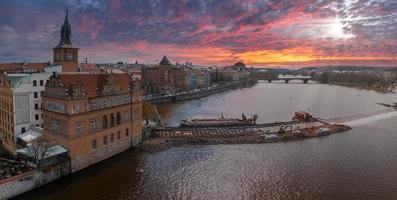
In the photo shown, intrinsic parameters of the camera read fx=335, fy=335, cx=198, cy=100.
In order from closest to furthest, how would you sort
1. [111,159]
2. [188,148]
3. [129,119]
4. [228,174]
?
[228,174]
[111,159]
[129,119]
[188,148]

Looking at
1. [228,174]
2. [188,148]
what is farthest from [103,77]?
[228,174]

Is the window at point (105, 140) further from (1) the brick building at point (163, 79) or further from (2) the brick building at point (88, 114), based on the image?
(1) the brick building at point (163, 79)

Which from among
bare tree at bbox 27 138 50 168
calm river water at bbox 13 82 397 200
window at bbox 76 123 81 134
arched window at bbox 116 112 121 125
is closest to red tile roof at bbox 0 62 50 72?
arched window at bbox 116 112 121 125

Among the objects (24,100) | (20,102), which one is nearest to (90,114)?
(24,100)

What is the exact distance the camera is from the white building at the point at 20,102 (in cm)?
3847

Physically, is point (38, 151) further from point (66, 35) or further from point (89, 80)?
point (66, 35)

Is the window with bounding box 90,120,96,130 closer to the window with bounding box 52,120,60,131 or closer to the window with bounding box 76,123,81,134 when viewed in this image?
the window with bounding box 76,123,81,134

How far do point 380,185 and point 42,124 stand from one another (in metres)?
39.7

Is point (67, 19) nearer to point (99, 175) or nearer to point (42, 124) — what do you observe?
point (42, 124)

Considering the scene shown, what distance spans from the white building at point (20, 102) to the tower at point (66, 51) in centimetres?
717

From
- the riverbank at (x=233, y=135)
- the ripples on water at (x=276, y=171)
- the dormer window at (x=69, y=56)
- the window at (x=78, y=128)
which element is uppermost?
the dormer window at (x=69, y=56)

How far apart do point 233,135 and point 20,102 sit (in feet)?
102

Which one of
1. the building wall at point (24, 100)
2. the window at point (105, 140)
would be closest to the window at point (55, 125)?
the building wall at point (24, 100)

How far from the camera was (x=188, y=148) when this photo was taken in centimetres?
4775
